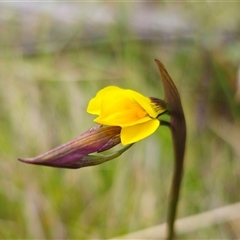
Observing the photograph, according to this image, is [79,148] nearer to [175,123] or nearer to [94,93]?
[175,123]

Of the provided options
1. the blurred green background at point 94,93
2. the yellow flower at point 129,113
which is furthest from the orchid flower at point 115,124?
the blurred green background at point 94,93

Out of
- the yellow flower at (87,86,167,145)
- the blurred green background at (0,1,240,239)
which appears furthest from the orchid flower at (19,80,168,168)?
the blurred green background at (0,1,240,239)

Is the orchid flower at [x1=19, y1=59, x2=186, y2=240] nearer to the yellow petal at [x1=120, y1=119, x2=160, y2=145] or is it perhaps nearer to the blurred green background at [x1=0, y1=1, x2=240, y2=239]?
the yellow petal at [x1=120, y1=119, x2=160, y2=145]

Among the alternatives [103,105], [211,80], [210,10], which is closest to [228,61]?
[211,80]

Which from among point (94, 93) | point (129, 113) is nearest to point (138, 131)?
point (129, 113)

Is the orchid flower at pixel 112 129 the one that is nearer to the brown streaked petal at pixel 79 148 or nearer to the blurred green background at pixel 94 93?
the brown streaked petal at pixel 79 148

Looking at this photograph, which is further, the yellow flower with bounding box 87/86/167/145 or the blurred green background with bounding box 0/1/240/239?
the blurred green background with bounding box 0/1/240/239

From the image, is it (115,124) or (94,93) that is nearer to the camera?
(115,124)
